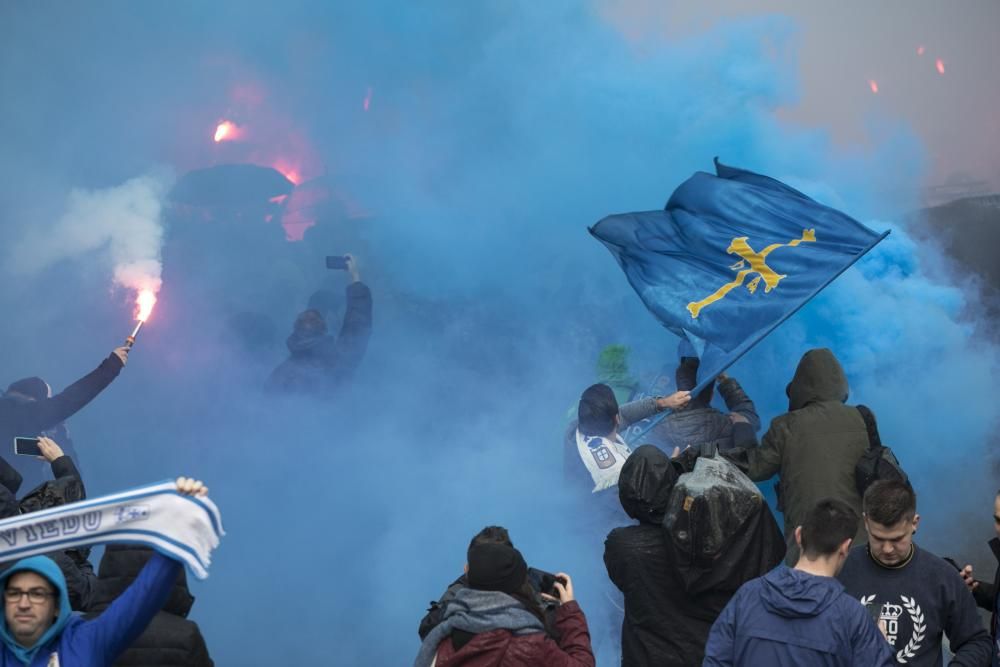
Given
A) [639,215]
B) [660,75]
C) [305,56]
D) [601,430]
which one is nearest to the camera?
[601,430]

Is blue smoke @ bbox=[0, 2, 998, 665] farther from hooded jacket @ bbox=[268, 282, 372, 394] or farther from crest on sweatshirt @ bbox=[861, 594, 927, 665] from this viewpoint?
crest on sweatshirt @ bbox=[861, 594, 927, 665]

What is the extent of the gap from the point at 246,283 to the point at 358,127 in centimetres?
141

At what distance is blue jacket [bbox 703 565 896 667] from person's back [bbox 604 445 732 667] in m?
0.89

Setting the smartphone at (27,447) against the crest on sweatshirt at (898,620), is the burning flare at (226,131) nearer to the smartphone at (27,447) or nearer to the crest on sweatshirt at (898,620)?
the smartphone at (27,447)

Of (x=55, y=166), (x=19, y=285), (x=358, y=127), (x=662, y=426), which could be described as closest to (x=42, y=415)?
(x=19, y=285)

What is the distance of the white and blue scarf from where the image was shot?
9.20 ft

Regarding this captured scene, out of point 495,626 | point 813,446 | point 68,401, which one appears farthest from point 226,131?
point 495,626

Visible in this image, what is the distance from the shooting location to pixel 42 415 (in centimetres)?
654

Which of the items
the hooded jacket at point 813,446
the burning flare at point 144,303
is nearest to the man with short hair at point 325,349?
the burning flare at point 144,303

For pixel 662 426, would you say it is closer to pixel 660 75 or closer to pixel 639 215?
pixel 639 215

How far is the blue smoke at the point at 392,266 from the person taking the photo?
6.98 m

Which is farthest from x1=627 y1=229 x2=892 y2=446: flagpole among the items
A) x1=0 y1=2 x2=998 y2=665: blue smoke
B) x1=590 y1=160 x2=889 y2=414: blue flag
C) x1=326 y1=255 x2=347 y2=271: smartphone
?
x1=326 y1=255 x2=347 y2=271: smartphone

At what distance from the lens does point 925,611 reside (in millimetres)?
3492

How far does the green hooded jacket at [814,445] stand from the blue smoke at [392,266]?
156cm
